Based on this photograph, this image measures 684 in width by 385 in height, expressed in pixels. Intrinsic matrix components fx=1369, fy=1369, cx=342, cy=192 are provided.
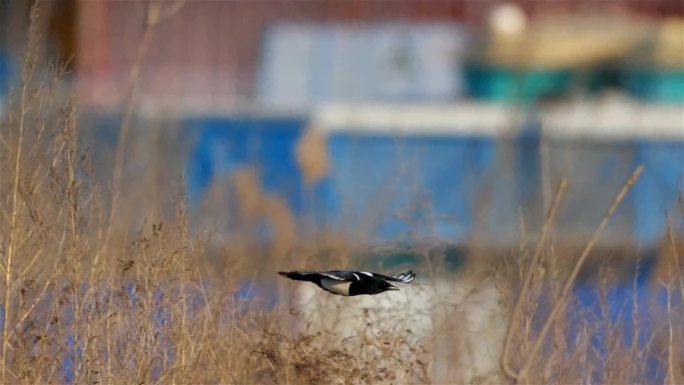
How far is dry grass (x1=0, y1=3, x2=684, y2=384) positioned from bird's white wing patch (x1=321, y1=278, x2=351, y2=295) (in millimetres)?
149

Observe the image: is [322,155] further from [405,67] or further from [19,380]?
[19,380]

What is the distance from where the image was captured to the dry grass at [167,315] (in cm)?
346

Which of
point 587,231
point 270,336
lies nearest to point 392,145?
point 587,231

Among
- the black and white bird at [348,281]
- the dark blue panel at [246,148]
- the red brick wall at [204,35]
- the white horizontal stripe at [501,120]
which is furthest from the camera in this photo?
the red brick wall at [204,35]

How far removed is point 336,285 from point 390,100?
622 cm

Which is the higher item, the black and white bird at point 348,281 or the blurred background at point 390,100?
the black and white bird at point 348,281

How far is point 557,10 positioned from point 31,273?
25.7ft

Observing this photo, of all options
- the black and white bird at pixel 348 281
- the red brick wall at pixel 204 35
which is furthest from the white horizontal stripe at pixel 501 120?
the black and white bird at pixel 348 281

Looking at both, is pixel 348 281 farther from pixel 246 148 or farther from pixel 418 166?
pixel 246 148

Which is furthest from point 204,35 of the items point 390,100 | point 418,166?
point 418,166

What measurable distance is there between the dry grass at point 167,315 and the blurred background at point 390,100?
5.83 ft

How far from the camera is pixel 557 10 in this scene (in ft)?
35.4

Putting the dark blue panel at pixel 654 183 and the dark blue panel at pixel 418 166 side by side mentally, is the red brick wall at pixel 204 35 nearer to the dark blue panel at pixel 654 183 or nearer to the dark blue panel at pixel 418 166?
the dark blue panel at pixel 418 166

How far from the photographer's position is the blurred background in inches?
287
